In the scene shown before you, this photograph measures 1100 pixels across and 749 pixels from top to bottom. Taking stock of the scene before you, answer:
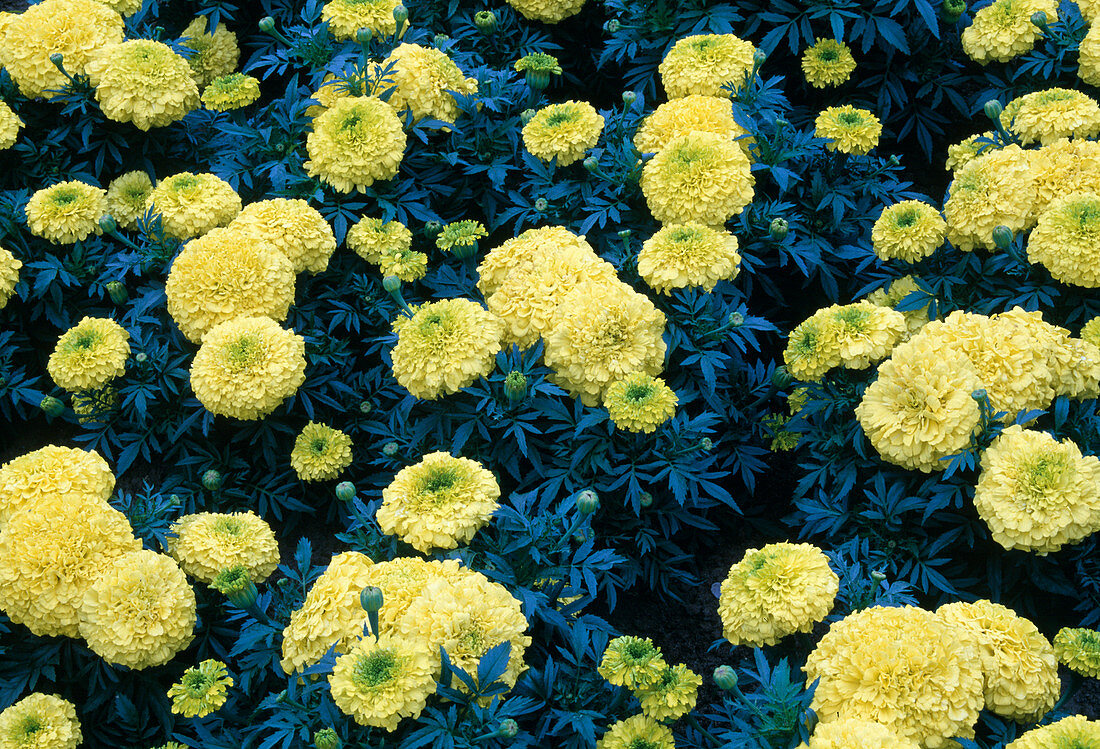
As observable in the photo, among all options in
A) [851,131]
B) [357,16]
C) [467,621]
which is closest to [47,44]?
[357,16]

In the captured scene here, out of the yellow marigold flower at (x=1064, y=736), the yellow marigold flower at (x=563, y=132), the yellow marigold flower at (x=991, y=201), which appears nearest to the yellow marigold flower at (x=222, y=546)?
the yellow marigold flower at (x=563, y=132)

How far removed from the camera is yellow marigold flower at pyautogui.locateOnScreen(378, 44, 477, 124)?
14.6 feet

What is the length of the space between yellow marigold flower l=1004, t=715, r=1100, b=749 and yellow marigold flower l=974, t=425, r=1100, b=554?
0.69 meters

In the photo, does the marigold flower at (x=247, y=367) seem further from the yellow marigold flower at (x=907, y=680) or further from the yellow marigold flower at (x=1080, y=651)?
the yellow marigold flower at (x=1080, y=651)

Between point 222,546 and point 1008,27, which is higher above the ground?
point 1008,27

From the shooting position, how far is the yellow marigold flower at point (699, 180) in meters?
3.86

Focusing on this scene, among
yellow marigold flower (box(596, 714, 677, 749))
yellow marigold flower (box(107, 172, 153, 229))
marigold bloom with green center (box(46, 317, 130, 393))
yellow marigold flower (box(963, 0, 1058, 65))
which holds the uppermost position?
yellow marigold flower (box(963, 0, 1058, 65))

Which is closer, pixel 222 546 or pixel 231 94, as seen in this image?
pixel 222 546

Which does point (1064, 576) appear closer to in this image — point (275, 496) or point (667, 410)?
point (667, 410)

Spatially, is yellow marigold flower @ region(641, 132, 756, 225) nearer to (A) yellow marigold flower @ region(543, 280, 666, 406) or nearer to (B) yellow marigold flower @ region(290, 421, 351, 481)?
(A) yellow marigold flower @ region(543, 280, 666, 406)

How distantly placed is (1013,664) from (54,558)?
3.06m

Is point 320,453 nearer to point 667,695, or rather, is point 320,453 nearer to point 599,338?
point 599,338

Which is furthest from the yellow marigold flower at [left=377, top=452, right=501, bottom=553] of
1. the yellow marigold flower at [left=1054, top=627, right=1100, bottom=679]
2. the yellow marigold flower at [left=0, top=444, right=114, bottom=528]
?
the yellow marigold flower at [left=1054, top=627, right=1100, bottom=679]

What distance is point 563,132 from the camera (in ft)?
13.5
